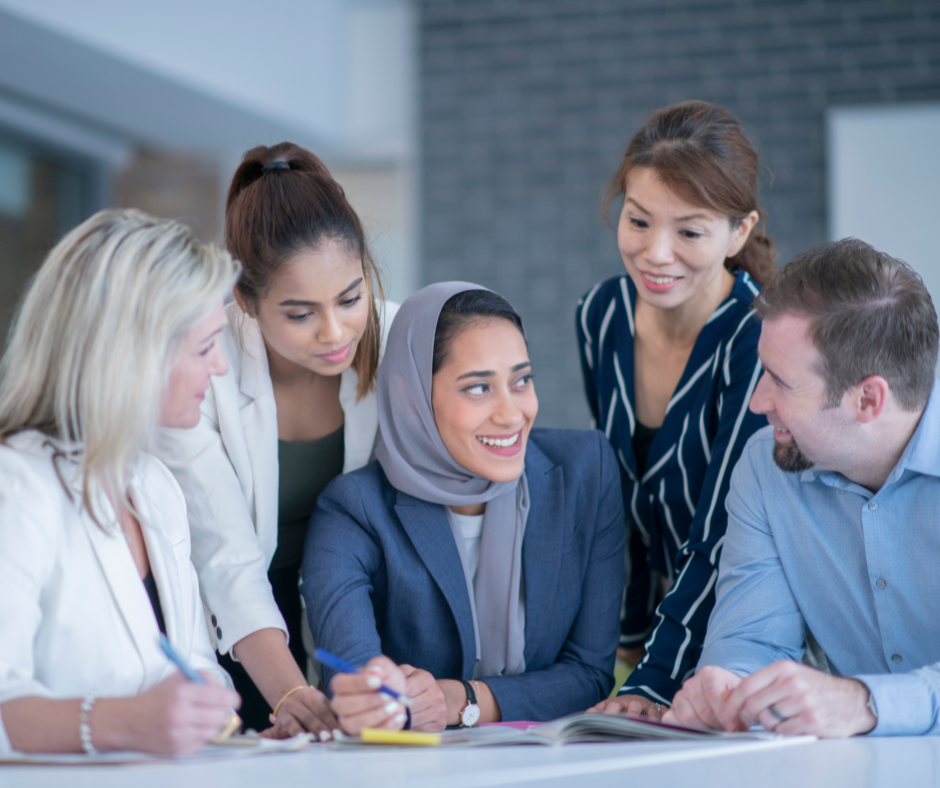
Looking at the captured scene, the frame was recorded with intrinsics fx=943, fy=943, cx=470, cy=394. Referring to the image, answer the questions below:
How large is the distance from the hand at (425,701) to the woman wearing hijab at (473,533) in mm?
123

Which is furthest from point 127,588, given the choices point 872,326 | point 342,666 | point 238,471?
point 872,326

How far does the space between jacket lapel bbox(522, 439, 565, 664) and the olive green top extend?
428mm

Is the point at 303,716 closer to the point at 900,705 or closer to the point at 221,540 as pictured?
the point at 221,540

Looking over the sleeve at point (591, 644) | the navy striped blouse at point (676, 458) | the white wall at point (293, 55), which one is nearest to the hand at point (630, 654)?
the navy striped blouse at point (676, 458)

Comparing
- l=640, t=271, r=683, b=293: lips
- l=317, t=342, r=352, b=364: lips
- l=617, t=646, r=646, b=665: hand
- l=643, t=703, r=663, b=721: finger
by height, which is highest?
l=640, t=271, r=683, b=293: lips

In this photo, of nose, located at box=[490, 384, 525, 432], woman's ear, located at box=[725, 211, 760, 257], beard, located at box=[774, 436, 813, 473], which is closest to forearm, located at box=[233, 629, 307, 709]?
nose, located at box=[490, 384, 525, 432]

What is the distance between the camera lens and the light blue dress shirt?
1.49m

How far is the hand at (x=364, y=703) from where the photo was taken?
49.9 inches

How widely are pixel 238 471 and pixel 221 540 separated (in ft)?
0.52

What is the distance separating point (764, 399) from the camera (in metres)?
1.58

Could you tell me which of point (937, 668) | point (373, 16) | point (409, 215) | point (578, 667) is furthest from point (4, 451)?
point (373, 16)

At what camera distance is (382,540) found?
5.79 ft

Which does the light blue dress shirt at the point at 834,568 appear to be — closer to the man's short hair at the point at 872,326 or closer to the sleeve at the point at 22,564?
the man's short hair at the point at 872,326

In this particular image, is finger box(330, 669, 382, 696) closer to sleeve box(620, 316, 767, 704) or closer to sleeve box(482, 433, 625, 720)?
sleeve box(482, 433, 625, 720)
